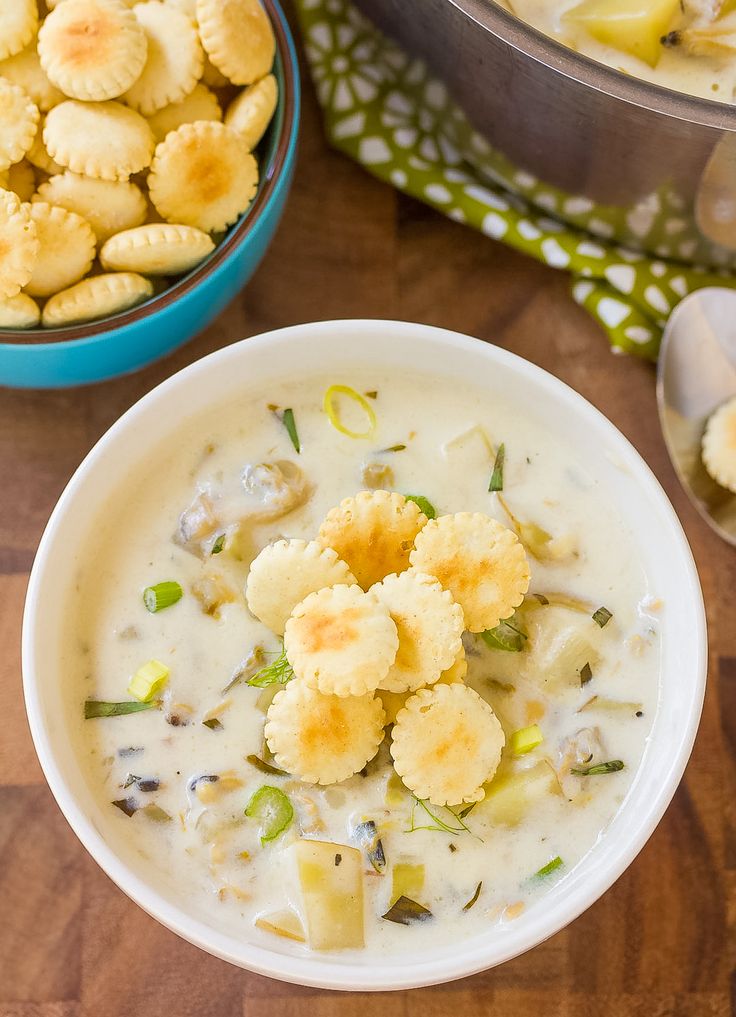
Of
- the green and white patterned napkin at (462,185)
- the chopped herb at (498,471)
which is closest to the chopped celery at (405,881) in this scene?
the chopped herb at (498,471)

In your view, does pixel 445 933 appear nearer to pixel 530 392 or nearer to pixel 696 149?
pixel 530 392

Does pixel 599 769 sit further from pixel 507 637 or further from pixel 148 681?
pixel 148 681

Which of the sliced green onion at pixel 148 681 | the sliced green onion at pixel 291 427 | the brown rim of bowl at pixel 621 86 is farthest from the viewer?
the sliced green onion at pixel 291 427

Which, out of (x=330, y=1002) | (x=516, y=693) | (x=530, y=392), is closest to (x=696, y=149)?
(x=530, y=392)

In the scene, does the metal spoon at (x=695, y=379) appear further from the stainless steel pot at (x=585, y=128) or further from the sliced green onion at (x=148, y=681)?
the sliced green onion at (x=148, y=681)

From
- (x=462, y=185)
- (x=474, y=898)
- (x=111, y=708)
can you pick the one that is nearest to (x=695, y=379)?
(x=462, y=185)
